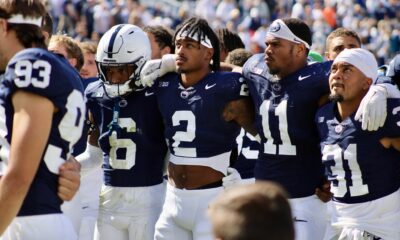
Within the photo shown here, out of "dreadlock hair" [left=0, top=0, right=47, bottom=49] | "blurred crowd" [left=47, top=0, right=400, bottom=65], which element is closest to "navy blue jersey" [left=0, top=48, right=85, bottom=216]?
"dreadlock hair" [left=0, top=0, right=47, bottom=49]

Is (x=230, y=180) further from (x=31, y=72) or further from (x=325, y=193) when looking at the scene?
(x=31, y=72)

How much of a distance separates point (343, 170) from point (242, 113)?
0.82 m

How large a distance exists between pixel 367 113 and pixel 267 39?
93 cm

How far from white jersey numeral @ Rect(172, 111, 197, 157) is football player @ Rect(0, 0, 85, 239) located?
1.80 meters

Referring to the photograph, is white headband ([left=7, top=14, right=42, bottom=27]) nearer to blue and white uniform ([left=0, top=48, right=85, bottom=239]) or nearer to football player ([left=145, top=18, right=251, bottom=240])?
blue and white uniform ([left=0, top=48, right=85, bottom=239])

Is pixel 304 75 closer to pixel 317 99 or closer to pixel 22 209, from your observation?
pixel 317 99

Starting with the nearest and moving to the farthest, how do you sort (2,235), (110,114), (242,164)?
(2,235), (110,114), (242,164)

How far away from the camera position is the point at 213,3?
2600 cm

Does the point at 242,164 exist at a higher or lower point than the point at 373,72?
lower

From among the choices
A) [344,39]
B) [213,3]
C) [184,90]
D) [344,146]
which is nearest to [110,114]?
[184,90]

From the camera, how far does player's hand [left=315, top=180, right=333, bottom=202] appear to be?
5.49 meters

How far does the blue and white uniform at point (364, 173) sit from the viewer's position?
16.9 ft

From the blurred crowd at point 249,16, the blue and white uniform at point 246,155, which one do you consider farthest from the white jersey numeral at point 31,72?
the blurred crowd at point 249,16

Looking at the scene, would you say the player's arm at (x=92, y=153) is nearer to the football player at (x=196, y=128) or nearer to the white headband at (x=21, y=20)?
the football player at (x=196, y=128)
